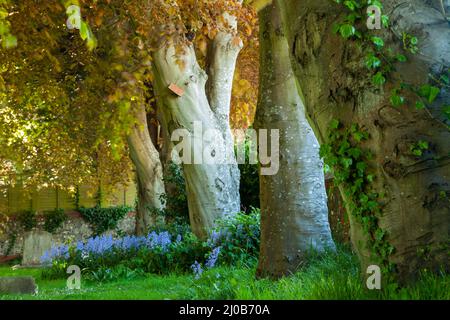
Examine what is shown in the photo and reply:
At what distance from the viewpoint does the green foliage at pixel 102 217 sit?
2473 cm

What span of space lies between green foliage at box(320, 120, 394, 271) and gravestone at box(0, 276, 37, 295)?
17.9 feet

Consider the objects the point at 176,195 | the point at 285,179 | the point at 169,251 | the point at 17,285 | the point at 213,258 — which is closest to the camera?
the point at 285,179

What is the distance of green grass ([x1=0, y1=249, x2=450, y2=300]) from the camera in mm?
Result: 4117

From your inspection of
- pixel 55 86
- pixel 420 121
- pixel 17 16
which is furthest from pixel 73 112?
pixel 420 121

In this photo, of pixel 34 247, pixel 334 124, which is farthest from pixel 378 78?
pixel 34 247

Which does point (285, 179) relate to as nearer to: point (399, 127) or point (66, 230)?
point (399, 127)

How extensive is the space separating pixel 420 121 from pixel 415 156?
247 millimetres

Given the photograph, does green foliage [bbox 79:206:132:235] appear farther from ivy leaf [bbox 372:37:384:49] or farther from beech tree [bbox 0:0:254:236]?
ivy leaf [bbox 372:37:384:49]

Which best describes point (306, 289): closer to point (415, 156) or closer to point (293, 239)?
point (415, 156)

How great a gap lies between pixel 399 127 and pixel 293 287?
173cm

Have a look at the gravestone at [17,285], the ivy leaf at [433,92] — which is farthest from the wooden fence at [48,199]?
the ivy leaf at [433,92]

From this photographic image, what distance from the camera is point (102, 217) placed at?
24.8m

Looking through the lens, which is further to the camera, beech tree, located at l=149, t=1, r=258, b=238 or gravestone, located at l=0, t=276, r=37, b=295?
beech tree, located at l=149, t=1, r=258, b=238

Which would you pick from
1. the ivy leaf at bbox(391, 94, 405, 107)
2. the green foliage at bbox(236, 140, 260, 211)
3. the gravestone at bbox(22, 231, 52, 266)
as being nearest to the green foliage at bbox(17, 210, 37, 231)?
the gravestone at bbox(22, 231, 52, 266)
